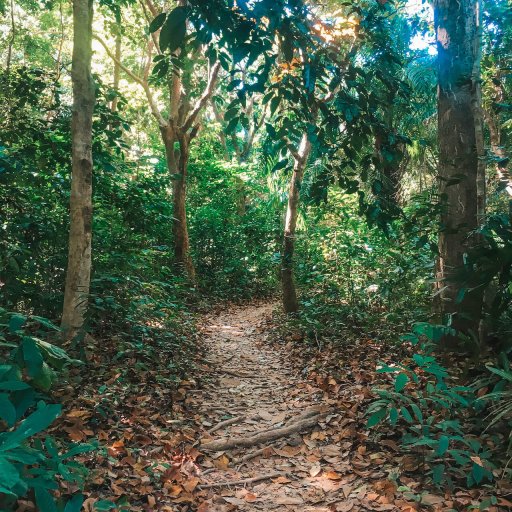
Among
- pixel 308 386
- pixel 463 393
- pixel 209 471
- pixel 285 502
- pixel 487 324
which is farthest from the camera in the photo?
pixel 308 386

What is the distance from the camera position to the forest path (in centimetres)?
307

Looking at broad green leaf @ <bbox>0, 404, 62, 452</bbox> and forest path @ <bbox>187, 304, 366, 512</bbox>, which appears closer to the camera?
broad green leaf @ <bbox>0, 404, 62, 452</bbox>

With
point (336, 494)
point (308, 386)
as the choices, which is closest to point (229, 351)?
point (308, 386)

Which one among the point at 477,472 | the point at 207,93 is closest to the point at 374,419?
the point at 477,472

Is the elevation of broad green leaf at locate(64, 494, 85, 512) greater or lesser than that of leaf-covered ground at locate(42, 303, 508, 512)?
greater

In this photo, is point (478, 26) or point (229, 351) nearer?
point (478, 26)

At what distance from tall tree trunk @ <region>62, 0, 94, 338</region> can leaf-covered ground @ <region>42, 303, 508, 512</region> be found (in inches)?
25.1

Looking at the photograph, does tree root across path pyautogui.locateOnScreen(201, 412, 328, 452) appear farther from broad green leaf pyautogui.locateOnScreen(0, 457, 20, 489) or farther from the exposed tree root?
broad green leaf pyautogui.locateOnScreen(0, 457, 20, 489)

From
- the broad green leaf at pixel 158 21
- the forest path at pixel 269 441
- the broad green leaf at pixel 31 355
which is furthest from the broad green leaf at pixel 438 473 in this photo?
the broad green leaf at pixel 158 21

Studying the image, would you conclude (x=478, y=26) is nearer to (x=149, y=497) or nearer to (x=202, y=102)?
(x=149, y=497)

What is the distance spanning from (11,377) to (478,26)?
5232 millimetres

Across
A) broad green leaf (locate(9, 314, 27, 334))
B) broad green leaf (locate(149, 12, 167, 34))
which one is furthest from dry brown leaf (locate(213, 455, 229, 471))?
broad green leaf (locate(149, 12, 167, 34))

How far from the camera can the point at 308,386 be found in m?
5.14

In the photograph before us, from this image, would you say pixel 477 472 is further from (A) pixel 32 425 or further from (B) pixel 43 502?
(A) pixel 32 425
